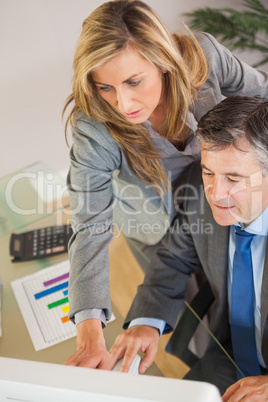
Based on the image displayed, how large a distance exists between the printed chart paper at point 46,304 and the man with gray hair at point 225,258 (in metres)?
0.22

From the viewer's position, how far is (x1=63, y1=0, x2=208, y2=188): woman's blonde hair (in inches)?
38.9

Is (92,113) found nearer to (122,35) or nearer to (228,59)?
(122,35)

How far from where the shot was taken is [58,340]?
4.60 feet

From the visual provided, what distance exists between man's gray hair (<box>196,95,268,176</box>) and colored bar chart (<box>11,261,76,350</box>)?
708 millimetres

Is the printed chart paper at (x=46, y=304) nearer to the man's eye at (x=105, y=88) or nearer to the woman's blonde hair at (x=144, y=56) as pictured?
the woman's blonde hair at (x=144, y=56)

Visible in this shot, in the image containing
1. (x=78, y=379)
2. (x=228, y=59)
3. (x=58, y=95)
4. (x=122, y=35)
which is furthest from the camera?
(x=58, y=95)

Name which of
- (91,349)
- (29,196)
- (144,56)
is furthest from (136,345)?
(29,196)

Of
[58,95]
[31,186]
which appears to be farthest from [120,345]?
[58,95]

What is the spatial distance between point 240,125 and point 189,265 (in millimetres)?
590

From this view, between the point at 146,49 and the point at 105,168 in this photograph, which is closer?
the point at 146,49

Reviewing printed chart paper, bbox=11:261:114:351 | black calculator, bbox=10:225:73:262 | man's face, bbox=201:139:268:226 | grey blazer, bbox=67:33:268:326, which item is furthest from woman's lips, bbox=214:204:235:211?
black calculator, bbox=10:225:73:262

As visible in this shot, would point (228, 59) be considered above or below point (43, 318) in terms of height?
above

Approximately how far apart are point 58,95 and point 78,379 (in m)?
1.88

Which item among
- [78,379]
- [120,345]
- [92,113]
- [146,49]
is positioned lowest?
[120,345]
